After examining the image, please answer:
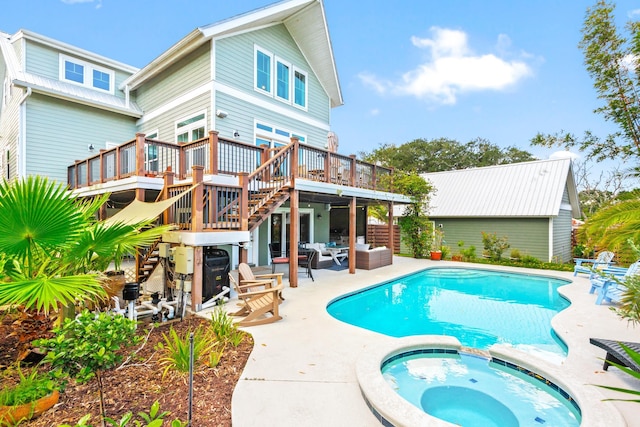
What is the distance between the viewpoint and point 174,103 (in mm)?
11312

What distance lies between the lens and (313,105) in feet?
45.2

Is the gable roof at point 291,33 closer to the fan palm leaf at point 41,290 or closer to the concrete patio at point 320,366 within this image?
the concrete patio at point 320,366

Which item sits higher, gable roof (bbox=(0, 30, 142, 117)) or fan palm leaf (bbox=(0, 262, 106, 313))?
gable roof (bbox=(0, 30, 142, 117))

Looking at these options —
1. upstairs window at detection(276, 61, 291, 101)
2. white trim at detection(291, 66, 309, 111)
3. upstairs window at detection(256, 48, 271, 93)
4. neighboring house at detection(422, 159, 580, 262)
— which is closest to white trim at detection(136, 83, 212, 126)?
upstairs window at detection(256, 48, 271, 93)

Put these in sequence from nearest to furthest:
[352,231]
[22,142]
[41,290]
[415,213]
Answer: [41,290] < [22,142] < [352,231] < [415,213]

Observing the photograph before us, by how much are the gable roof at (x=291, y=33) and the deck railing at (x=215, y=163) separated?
3233mm

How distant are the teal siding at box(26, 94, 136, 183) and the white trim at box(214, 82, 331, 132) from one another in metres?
5.48

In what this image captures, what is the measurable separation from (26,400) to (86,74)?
44.2 feet

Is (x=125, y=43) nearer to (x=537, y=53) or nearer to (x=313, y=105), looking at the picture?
(x=313, y=105)

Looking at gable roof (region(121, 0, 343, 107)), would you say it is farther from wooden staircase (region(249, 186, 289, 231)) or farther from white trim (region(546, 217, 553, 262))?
white trim (region(546, 217, 553, 262))

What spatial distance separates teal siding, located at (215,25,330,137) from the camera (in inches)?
405

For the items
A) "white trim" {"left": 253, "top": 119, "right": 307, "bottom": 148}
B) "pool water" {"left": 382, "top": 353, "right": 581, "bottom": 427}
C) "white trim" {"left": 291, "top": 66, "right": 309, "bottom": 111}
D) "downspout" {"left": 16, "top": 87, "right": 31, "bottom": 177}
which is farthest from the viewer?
"white trim" {"left": 291, "top": 66, "right": 309, "bottom": 111}

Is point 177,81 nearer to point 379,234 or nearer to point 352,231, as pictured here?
point 352,231

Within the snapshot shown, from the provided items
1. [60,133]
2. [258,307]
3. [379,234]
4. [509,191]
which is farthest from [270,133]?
[509,191]
